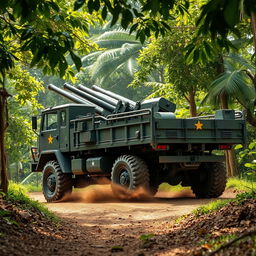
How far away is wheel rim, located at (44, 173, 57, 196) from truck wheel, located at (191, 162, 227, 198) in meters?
4.24

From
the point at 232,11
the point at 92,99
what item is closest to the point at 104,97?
the point at 92,99

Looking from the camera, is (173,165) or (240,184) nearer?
(173,165)

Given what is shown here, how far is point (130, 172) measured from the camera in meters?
Result: 14.1

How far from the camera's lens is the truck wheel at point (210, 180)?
47.6 feet

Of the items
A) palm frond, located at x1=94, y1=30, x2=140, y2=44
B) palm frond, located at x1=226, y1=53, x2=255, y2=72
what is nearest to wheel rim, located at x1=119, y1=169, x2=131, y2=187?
palm frond, located at x1=226, y1=53, x2=255, y2=72

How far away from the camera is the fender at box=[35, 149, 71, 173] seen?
1645 centimetres

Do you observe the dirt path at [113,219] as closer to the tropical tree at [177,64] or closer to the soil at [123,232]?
the soil at [123,232]

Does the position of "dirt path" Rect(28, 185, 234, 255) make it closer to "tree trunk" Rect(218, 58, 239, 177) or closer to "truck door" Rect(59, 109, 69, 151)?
"truck door" Rect(59, 109, 69, 151)

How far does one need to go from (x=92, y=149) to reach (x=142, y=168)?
227 cm

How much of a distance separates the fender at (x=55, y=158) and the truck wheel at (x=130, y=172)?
2224mm

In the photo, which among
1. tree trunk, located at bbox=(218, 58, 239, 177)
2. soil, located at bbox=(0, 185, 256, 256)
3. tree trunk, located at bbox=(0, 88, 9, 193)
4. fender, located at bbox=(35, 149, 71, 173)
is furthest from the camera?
tree trunk, located at bbox=(218, 58, 239, 177)

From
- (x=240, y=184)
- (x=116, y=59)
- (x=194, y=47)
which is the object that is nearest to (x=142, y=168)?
(x=240, y=184)

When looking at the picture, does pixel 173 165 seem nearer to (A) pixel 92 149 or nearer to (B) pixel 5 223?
(A) pixel 92 149

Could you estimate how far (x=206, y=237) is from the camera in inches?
245
